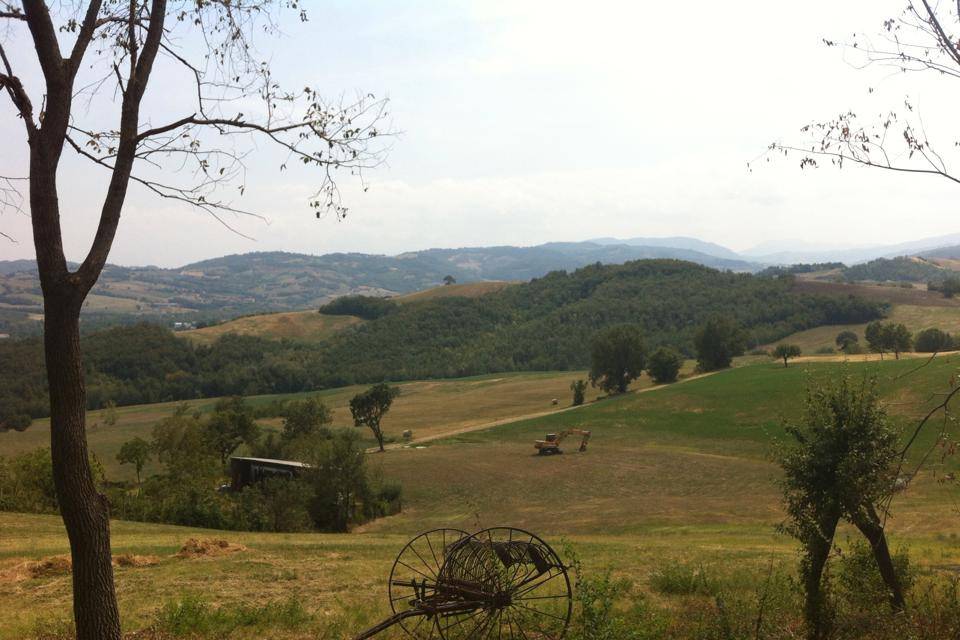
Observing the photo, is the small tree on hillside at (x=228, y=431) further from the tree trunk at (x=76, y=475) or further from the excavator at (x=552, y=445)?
the tree trunk at (x=76, y=475)

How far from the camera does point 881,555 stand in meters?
11.2

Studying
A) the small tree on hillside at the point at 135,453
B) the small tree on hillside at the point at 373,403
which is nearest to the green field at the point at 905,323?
the small tree on hillside at the point at 373,403

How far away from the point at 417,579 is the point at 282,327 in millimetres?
159923

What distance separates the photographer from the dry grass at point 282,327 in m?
Result: 155

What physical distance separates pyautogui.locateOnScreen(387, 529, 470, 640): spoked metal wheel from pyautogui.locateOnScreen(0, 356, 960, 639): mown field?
0.57 m

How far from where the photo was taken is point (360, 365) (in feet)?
464

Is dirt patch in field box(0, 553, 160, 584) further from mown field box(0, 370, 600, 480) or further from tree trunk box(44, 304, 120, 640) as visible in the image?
mown field box(0, 370, 600, 480)

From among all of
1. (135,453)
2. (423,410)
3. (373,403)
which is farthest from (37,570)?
(423,410)

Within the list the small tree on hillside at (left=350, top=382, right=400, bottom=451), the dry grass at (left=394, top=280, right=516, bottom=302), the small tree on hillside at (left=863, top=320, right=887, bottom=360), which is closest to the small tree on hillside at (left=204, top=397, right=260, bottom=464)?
the small tree on hillside at (left=350, top=382, right=400, bottom=451)

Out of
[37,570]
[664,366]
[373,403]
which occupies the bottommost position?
[373,403]

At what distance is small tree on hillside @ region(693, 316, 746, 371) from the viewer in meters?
94.6

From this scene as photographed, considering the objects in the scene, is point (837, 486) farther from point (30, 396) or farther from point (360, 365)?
point (360, 365)

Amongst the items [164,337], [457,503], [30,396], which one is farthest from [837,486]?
[164,337]

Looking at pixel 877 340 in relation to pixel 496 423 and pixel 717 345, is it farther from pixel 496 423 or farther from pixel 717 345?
pixel 496 423
